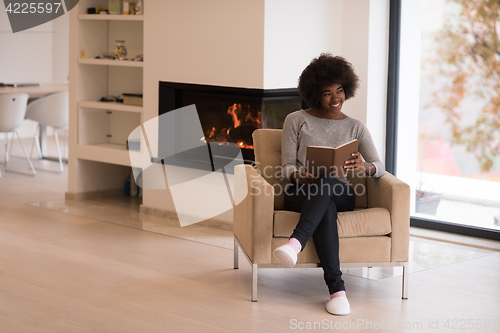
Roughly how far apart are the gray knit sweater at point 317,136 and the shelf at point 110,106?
77.3 inches

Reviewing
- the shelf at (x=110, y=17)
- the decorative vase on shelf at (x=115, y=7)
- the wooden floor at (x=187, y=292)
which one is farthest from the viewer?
the decorative vase on shelf at (x=115, y=7)

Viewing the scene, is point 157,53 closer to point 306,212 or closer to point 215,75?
point 215,75

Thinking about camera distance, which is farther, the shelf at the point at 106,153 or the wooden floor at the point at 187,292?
the shelf at the point at 106,153

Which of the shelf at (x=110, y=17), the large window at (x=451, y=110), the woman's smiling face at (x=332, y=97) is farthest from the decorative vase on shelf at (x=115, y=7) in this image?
the woman's smiling face at (x=332, y=97)

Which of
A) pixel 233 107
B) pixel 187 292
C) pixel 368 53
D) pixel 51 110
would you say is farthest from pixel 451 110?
pixel 51 110

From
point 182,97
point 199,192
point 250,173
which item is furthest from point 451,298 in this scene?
point 182,97

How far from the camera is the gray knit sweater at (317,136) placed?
122 inches

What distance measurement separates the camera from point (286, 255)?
106 inches

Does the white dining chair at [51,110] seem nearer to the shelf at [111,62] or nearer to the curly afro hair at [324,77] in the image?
the shelf at [111,62]

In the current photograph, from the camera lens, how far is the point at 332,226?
284 centimetres

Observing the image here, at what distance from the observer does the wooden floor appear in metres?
2.63

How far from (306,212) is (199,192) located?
69.8 inches

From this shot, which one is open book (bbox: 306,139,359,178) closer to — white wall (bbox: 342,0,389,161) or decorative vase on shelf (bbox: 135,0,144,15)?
white wall (bbox: 342,0,389,161)

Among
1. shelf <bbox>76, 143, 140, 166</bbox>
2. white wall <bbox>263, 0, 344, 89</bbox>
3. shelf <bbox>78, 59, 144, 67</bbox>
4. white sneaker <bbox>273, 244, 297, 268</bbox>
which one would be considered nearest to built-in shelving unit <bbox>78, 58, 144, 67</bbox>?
shelf <bbox>78, 59, 144, 67</bbox>
